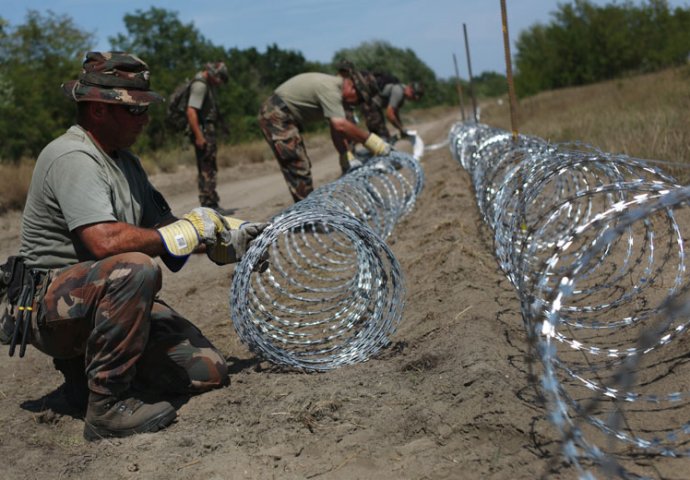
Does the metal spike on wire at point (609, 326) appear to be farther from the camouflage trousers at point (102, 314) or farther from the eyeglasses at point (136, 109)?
the eyeglasses at point (136, 109)

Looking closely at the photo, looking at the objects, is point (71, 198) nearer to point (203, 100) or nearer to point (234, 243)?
point (234, 243)

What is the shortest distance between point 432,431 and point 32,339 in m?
2.36

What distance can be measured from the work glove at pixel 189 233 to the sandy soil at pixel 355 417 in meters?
0.99

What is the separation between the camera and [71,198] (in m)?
3.88

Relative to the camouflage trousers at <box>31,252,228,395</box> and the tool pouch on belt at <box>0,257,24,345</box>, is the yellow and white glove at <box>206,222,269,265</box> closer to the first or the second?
the camouflage trousers at <box>31,252,228,395</box>

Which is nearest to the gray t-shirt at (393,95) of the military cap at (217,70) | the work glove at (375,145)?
the military cap at (217,70)

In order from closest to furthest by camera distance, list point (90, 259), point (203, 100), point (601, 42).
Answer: point (90, 259) → point (203, 100) → point (601, 42)

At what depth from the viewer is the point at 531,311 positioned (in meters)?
2.74

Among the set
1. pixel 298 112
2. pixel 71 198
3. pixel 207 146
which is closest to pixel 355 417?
pixel 71 198

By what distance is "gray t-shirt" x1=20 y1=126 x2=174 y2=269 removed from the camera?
389cm

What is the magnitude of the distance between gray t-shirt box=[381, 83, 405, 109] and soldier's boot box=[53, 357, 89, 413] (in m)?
12.1

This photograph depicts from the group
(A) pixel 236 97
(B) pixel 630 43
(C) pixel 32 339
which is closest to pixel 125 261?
(C) pixel 32 339

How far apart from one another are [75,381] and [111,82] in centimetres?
190

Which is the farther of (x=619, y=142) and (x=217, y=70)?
(x=217, y=70)
